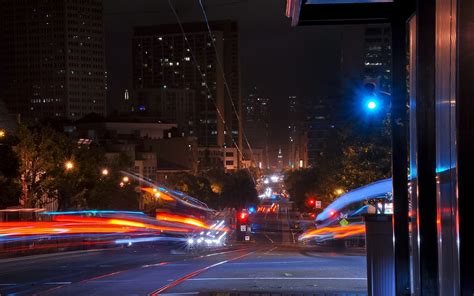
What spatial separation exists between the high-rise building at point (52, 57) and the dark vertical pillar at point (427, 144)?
176m

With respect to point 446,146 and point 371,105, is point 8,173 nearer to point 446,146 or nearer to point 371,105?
point 371,105

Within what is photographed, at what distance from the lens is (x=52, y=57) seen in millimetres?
179750

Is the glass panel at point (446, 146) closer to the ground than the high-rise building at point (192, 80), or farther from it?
closer to the ground

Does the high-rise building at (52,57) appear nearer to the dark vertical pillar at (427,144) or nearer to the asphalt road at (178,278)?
the asphalt road at (178,278)

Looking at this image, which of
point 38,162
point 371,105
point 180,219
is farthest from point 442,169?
point 180,219

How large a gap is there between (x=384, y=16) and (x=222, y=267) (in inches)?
445

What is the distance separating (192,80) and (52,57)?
39.9m

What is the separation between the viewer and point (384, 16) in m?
8.54

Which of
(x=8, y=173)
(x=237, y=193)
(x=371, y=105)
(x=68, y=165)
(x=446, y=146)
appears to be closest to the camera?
(x=446, y=146)

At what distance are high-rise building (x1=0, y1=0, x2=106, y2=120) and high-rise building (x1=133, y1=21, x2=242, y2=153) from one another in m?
13.2

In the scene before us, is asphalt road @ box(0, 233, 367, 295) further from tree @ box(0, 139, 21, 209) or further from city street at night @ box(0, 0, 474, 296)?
tree @ box(0, 139, 21, 209)

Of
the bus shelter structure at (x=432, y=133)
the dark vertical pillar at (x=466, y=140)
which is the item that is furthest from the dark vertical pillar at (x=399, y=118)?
the dark vertical pillar at (x=466, y=140)

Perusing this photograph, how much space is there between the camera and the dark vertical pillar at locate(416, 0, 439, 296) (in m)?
6.07

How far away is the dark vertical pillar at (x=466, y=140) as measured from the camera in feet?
16.3
